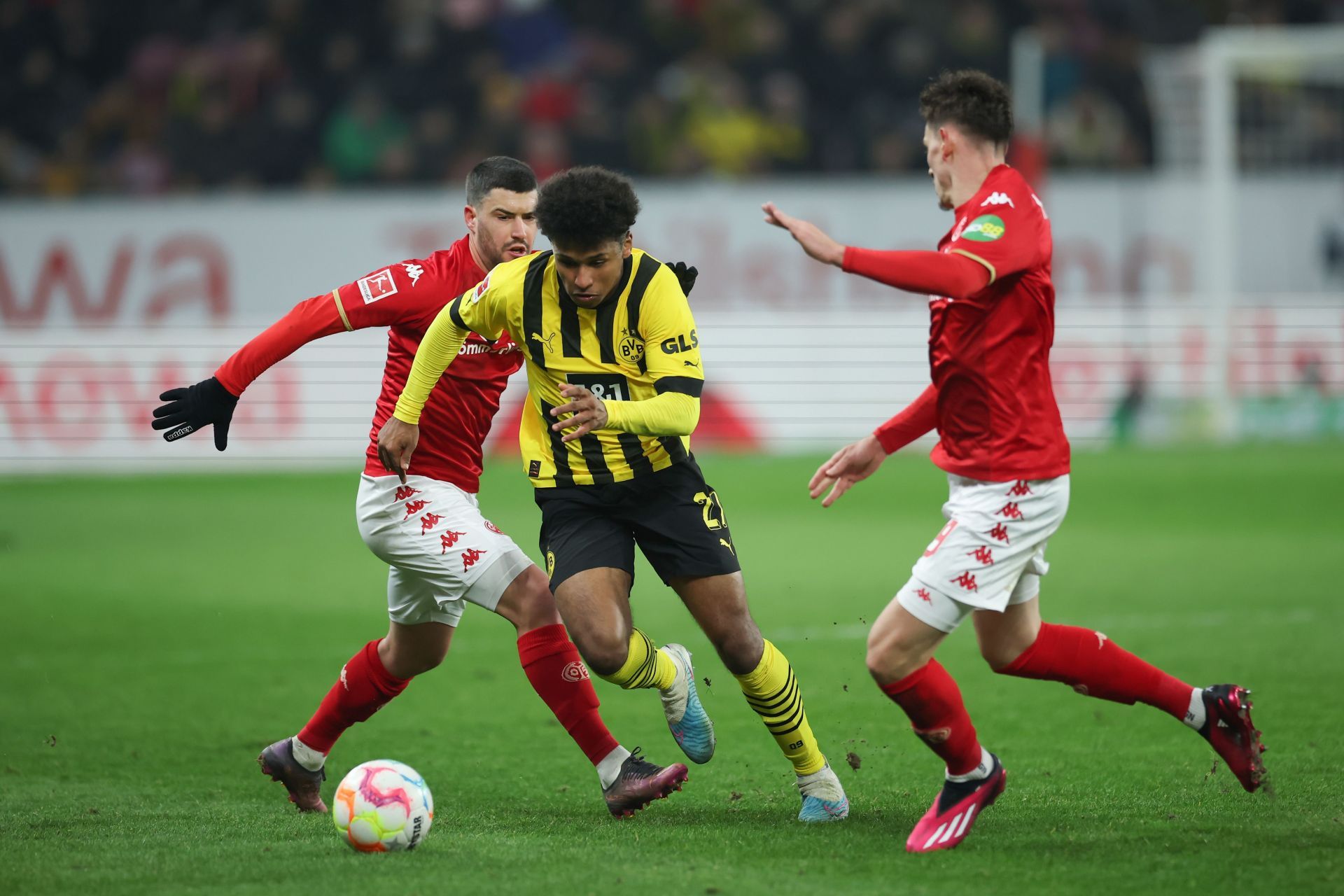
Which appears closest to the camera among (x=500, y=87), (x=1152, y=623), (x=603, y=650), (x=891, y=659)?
(x=891, y=659)

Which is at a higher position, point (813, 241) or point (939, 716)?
point (813, 241)

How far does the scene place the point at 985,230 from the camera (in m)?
4.45

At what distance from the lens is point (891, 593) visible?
9883 millimetres

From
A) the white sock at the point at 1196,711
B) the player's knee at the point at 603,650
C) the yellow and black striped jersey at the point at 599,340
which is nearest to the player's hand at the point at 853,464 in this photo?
the yellow and black striped jersey at the point at 599,340

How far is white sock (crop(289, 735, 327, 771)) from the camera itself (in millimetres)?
5367

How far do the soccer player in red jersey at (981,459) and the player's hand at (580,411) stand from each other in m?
0.72

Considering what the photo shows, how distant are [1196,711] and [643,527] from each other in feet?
5.94

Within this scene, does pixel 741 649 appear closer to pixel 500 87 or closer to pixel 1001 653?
pixel 1001 653

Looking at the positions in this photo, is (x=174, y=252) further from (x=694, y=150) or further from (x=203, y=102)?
(x=694, y=150)

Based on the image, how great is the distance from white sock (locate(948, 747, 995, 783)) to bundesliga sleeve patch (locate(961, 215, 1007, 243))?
4.87 feet

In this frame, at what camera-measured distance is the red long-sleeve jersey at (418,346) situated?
5.26 meters

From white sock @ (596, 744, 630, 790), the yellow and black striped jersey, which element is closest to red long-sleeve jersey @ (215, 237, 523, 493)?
the yellow and black striped jersey

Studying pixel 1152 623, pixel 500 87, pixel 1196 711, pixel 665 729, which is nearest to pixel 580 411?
pixel 1196 711

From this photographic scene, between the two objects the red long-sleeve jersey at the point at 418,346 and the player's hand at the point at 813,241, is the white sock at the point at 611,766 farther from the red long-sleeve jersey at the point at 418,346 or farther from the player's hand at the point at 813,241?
the player's hand at the point at 813,241
